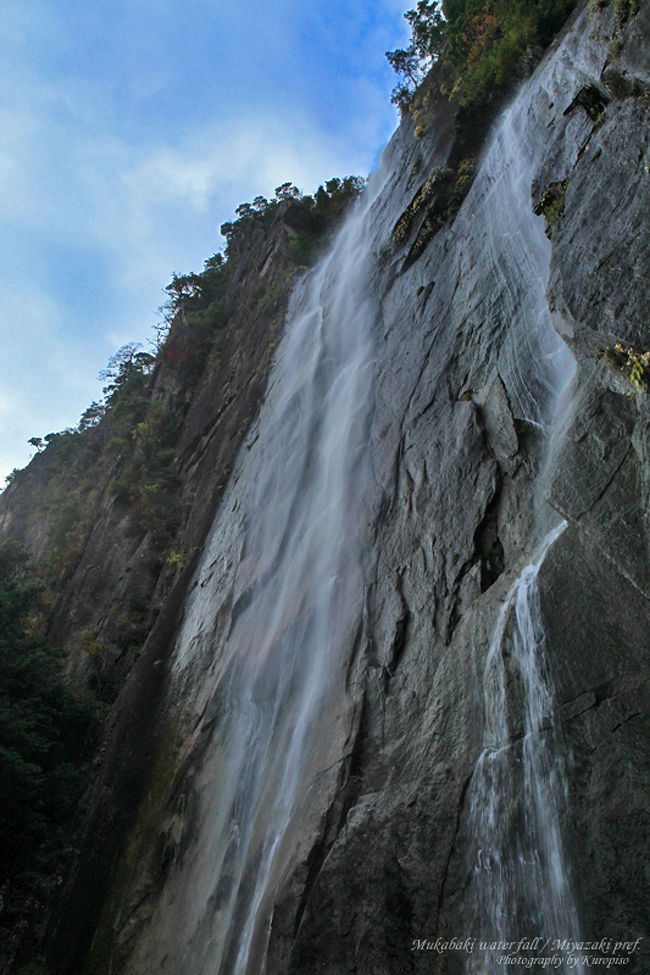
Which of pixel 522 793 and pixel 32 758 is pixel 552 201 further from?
pixel 32 758

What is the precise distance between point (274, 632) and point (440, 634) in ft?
12.9

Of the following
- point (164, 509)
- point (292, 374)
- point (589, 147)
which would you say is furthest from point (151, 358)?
point (589, 147)

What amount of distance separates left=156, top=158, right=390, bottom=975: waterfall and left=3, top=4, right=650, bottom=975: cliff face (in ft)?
0.20

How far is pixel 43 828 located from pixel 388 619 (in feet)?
24.3

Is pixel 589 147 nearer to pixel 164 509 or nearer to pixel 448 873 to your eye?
pixel 448 873

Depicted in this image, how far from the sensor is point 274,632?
9758 millimetres

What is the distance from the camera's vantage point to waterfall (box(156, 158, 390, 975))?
7.26m

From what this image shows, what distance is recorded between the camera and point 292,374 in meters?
16.0

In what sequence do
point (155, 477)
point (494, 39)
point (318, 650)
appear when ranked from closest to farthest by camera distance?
point (318, 650) → point (494, 39) → point (155, 477)

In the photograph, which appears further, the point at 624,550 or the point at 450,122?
the point at 450,122

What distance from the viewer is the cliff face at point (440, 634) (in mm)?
4820

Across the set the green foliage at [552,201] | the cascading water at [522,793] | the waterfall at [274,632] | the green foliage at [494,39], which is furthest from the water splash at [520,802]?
the green foliage at [494,39]

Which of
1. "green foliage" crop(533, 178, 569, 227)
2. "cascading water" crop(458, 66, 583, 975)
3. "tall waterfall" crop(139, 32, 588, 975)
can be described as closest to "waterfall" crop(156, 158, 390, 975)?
"tall waterfall" crop(139, 32, 588, 975)

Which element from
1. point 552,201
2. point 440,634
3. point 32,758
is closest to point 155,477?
point 32,758
